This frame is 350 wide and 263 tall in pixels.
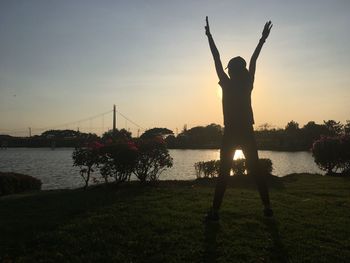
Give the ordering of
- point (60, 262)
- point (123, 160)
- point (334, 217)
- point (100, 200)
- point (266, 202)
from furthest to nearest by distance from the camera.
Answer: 1. point (123, 160)
2. point (100, 200)
3. point (334, 217)
4. point (266, 202)
5. point (60, 262)

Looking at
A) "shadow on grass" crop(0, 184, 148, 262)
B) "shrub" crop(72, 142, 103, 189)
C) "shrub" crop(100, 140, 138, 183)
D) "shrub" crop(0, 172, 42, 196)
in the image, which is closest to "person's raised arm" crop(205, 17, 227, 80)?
"shadow on grass" crop(0, 184, 148, 262)

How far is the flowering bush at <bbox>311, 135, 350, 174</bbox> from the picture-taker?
23531 millimetres

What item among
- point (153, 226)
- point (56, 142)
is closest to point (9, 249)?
point (153, 226)

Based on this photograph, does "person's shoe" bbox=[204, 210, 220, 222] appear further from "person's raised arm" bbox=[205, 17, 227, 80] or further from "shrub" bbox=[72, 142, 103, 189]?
"shrub" bbox=[72, 142, 103, 189]

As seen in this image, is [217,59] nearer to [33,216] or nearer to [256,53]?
[256,53]

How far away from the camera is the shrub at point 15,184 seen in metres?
15.3

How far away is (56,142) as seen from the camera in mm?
129750

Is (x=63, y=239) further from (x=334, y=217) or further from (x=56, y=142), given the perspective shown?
(x=56, y=142)

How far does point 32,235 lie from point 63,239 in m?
0.61

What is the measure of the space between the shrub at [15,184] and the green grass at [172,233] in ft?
23.0

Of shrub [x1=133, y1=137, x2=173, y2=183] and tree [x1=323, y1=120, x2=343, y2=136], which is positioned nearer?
shrub [x1=133, y1=137, x2=173, y2=183]

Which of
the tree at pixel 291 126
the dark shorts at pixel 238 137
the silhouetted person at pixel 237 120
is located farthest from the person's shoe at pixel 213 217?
the tree at pixel 291 126

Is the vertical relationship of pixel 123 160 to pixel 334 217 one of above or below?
above

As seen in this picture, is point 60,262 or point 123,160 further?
point 123,160
